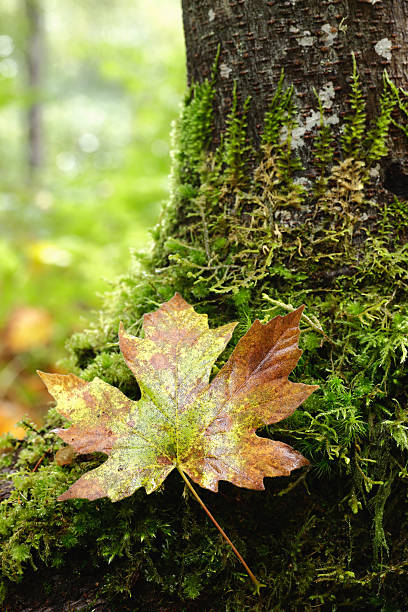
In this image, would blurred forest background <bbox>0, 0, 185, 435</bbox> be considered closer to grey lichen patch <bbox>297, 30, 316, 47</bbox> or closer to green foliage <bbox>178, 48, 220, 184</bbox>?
green foliage <bbox>178, 48, 220, 184</bbox>

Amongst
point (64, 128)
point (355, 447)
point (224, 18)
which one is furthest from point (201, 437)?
point (64, 128)

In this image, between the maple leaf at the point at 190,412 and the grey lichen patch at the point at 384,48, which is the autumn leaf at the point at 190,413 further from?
the grey lichen patch at the point at 384,48

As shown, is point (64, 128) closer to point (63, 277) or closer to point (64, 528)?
point (63, 277)

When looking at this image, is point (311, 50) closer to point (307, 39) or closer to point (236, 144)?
point (307, 39)

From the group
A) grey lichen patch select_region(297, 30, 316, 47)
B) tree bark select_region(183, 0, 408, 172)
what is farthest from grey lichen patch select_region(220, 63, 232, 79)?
grey lichen patch select_region(297, 30, 316, 47)

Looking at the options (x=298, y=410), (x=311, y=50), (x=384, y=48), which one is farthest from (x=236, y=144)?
(x=298, y=410)

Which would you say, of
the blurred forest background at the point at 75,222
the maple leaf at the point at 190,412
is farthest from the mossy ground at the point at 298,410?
the blurred forest background at the point at 75,222
